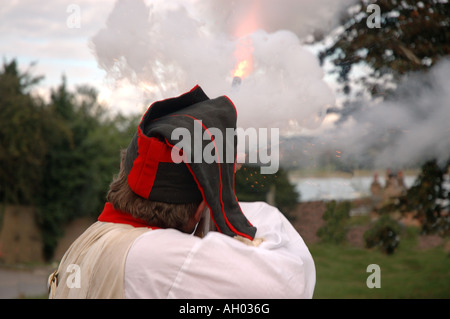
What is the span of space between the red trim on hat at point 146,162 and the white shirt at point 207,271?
0.20m

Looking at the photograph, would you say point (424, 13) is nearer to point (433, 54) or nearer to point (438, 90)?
point (433, 54)

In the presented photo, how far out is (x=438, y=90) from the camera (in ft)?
15.5

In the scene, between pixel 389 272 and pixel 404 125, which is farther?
pixel 389 272

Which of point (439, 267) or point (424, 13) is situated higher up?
point (424, 13)

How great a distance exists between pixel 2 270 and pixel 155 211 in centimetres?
1793

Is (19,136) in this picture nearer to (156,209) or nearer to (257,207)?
(257,207)

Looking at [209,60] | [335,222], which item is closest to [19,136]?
[335,222]

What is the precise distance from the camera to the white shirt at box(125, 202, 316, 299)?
4.33ft

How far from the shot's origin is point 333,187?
4105 millimetres

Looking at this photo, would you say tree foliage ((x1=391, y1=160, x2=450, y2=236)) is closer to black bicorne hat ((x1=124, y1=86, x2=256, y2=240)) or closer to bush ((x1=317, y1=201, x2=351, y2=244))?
bush ((x1=317, y1=201, x2=351, y2=244))

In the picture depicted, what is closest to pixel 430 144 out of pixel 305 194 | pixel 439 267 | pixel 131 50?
pixel 305 194

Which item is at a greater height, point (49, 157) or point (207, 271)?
point (49, 157)

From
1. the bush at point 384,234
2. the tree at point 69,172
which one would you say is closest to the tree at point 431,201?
the bush at point 384,234

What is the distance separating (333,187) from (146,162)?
3.02m
